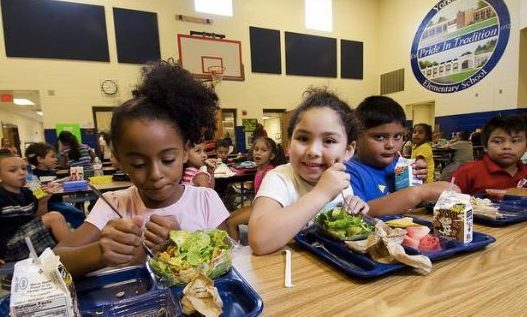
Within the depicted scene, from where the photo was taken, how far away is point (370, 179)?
→ 1.47m

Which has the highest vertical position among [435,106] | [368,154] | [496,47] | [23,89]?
[496,47]

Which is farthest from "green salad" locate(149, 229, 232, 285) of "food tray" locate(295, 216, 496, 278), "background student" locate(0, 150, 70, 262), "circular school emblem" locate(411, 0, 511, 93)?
"circular school emblem" locate(411, 0, 511, 93)

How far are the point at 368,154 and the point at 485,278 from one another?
0.92 m

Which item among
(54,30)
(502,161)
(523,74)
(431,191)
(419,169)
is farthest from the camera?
(523,74)

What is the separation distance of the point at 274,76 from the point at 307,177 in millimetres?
8523

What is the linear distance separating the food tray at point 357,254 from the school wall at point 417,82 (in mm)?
8790

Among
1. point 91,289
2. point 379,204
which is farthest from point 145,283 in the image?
A: point 379,204

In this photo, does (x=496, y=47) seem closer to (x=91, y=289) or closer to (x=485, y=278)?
(x=485, y=278)

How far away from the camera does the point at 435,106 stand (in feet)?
29.7

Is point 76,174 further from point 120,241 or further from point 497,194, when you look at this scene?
point 497,194

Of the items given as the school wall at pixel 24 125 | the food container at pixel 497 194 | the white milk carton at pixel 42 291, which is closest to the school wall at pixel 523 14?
Result: the food container at pixel 497 194

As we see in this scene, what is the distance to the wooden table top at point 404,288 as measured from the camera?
0.55 m

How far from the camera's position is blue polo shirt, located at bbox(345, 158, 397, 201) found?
144 centimetres

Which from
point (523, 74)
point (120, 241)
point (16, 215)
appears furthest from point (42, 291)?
point (523, 74)
